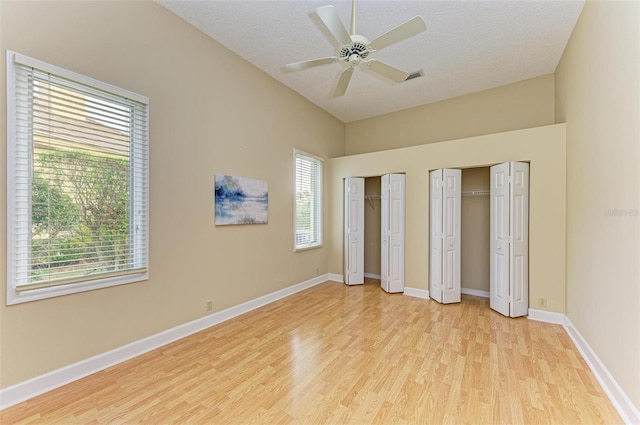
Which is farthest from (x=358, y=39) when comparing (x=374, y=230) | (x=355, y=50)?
(x=374, y=230)

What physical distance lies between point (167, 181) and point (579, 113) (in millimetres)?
4553

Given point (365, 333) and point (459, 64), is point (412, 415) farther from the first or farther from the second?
point (459, 64)

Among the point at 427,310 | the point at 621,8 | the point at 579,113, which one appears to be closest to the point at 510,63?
the point at 579,113

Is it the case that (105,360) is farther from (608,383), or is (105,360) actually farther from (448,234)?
(448,234)

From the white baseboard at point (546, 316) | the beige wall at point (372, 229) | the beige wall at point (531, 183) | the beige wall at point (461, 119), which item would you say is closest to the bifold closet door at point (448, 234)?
the beige wall at point (531, 183)

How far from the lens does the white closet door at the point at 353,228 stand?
5312mm

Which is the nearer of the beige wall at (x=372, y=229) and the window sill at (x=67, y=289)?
the window sill at (x=67, y=289)

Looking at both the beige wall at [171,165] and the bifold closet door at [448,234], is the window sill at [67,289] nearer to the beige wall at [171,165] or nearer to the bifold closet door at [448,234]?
the beige wall at [171,165]

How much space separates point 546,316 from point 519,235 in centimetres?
108

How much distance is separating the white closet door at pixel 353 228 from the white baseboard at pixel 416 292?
0.98 meters

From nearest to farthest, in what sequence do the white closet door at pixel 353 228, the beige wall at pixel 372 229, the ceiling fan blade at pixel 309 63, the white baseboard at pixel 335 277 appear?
1. the ceiling fan blade at pixel 309 63
2. the white closet door at pixel 353 228
3. the white baseboard at pixel 335 277
4. the beige wall at pixel 372 229

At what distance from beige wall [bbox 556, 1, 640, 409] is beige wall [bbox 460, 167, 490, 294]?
4.53ft

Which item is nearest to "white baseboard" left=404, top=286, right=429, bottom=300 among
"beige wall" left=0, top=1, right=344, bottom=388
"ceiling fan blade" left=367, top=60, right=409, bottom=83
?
"beige wall" left=0, top=1, right=344, bottom=388

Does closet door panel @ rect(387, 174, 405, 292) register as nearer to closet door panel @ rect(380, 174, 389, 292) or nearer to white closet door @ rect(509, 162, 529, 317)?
closet door panel @ rect(380, 174, 389, 292)
